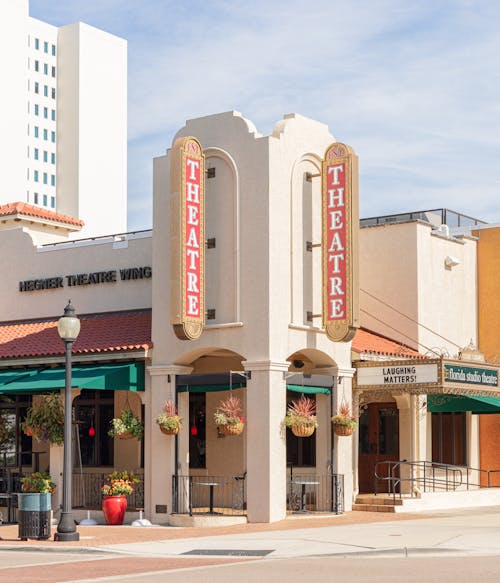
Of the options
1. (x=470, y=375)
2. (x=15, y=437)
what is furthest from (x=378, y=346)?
(x=15, y=437)

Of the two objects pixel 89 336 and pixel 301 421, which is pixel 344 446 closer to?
pixel 301 421

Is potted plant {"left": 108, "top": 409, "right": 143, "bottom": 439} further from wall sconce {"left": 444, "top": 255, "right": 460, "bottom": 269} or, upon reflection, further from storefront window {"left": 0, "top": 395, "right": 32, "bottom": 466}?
wall sconce {"left": 444, "top": 255, "right": 460, "bottom": 269}

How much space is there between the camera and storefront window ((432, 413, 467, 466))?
3475cm

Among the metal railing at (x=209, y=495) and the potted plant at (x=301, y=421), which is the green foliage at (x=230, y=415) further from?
the metal railing at (x=209, y=495)

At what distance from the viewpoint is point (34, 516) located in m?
23.9

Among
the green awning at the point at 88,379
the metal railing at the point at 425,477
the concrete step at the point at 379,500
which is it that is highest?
the green awning at the point at 88,379

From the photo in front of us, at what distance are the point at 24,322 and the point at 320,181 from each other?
9.94 metres

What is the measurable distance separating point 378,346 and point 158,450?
688 cm

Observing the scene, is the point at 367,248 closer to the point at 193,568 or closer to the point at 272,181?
the point at 272,181

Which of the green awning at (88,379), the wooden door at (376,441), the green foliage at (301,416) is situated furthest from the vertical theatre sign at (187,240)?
the wooden door at (376,441)

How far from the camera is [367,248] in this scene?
113 ft

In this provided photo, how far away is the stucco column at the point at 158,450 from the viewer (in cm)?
2852

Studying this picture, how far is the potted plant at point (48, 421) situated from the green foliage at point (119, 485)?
1.81m

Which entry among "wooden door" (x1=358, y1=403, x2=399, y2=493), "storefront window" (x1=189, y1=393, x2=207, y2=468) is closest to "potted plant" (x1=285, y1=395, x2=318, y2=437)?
"storefront window" (x1=189, y1=393, x2=207, y2=468)
